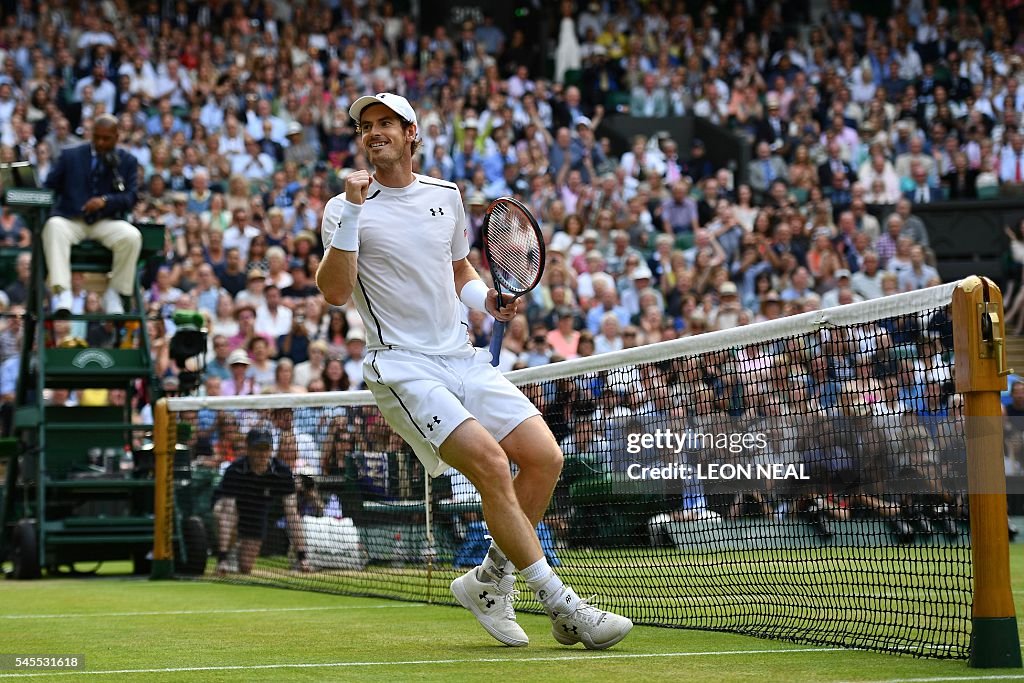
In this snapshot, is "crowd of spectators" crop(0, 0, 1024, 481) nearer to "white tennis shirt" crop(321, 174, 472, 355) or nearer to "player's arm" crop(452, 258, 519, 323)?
"player's arm" crop(452, 258, 519, 323)

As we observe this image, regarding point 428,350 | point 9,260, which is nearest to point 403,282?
point 428,350

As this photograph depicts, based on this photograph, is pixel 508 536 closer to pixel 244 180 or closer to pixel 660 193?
pixel 244 180

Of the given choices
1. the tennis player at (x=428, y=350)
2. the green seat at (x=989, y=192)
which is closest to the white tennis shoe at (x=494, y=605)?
the tennis player at (x=428, y=350)

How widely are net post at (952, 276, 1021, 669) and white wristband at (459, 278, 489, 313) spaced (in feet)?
7.09

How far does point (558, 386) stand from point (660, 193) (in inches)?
539

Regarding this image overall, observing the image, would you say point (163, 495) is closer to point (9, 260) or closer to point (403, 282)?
point (9, 260)

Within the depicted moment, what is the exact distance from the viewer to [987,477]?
5523 millimetres

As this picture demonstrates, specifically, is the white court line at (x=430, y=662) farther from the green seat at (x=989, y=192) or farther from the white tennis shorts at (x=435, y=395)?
the green seat at (x=989, y=192)

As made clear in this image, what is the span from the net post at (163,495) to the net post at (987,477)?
802 centimetres

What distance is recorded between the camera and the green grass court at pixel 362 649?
18.5 feet

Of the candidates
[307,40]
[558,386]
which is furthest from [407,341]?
[307,40]

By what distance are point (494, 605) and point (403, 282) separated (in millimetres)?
1444

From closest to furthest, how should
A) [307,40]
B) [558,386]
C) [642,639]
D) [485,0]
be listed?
[642,639] → [558,386] → [307,40] → [485,0]

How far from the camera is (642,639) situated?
23.0ft
